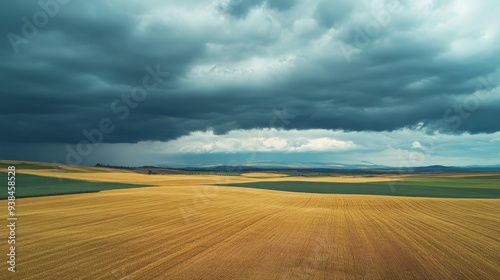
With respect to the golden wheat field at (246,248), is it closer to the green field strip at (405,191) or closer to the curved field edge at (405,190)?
the green field strip at (405,191)

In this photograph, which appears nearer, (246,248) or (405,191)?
(246,248)

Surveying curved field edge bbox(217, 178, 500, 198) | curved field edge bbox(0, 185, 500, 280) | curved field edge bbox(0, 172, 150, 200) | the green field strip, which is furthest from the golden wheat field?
curved field edge bbox(217, 178, 500, 198)

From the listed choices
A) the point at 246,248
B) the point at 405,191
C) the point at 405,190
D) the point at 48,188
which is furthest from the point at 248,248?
the point at 405,190

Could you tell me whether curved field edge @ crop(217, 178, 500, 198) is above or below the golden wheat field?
below

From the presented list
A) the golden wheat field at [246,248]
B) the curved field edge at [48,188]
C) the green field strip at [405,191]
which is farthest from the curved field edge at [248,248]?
the green field strip at [405,191]

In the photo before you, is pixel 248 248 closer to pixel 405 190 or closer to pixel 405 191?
pixel 405 191

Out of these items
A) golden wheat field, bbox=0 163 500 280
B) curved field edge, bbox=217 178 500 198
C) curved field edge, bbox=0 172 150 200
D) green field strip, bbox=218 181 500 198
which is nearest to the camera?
golden wheat field, bbox=0 163 500 280

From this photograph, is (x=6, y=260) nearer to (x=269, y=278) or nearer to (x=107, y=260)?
(x=107, y=260)

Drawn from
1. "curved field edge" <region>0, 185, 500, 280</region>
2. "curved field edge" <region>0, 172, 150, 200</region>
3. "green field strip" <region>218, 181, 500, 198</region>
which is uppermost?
"curved field edge" <region>0, 185, 500, 280</region>

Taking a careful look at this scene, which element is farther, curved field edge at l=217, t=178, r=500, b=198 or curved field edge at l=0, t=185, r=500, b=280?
curved field edge at l=217, t=178, r=500, b=198

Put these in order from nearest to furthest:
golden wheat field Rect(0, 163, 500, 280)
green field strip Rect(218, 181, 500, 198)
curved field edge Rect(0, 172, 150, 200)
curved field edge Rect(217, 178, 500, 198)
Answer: golden wheat field Rect(0, 163, 500, 280) < curved field edge Rect(0, 172, 150, 200) < green field strip Rect(218, 181, 500, 198) < curved field edge Rect(217, 178, 500, 198)

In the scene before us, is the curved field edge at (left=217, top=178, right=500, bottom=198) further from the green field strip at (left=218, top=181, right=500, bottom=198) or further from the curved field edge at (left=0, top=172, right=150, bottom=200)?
the curved field edge at (left=0, top=172, right=150, bottom=200)

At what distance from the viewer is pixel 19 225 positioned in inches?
808

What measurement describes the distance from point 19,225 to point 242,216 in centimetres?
1473
